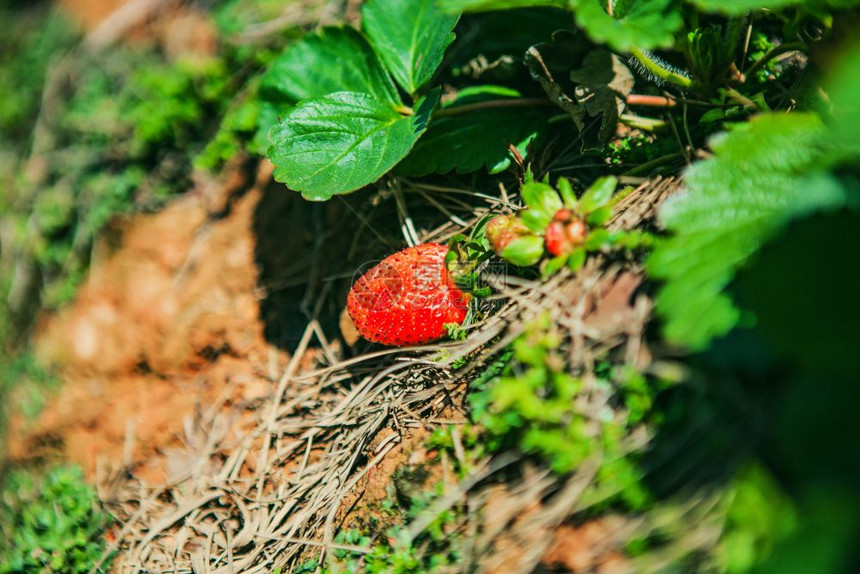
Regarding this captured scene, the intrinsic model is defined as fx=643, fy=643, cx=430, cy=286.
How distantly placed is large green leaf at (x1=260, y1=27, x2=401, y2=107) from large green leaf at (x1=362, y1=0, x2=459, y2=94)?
0.21ft

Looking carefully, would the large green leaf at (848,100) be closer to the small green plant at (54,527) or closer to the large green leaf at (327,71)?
the large green leaf at (327,71)

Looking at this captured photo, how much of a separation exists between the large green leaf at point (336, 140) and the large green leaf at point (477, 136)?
0.16 meters

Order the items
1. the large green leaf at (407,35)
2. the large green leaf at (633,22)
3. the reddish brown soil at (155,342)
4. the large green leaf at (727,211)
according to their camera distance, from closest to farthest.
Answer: the large green leaf at (727,211) < the large green leaf at (633,22) < the large green leaf at (407,35) < the reddish brown soil at (155,342)

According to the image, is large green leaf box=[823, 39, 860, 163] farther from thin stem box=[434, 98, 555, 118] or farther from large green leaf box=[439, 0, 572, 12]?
thin stem box=[434, 98, 555, 118]

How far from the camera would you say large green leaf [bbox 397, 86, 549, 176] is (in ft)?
7.61

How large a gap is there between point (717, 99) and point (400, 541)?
64.4 inches

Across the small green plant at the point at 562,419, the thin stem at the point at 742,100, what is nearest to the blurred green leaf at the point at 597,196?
the small green plant at the point at 562,419

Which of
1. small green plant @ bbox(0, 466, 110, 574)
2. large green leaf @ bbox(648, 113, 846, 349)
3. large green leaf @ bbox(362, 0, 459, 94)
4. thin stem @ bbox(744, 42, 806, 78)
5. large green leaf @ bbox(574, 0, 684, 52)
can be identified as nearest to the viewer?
large green leaf @ bbox(648, 113, 846, 349)

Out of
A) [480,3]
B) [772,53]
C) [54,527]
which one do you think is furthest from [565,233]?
[54,527]

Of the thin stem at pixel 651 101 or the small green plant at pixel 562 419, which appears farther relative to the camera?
the thin stem at pixel 651 101

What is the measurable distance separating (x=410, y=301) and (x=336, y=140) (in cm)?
65

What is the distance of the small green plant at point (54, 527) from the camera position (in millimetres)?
2457

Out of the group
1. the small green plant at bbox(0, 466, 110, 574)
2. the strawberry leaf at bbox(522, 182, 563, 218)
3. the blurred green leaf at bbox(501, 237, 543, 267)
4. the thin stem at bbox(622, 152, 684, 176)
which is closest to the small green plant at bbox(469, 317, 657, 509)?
the blurred green leaf at bbox(501, 237, 543, 267)

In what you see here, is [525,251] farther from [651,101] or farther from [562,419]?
[651,101]
